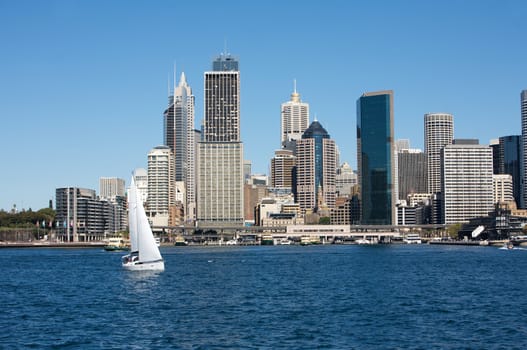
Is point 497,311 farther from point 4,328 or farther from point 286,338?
point 4,328

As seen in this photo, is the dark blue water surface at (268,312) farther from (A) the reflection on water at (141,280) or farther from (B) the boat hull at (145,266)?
(B) the boat hull at (145,266)

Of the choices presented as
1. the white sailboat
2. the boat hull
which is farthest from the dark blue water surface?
the boat hull

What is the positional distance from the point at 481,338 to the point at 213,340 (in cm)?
1674

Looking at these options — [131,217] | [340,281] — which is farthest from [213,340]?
[131,217]

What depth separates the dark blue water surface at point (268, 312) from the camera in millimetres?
50812

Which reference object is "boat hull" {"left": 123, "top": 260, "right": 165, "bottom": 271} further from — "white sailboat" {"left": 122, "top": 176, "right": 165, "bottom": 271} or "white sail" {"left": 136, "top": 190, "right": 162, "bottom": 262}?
"white sail" {"left": 136, "top": 190, "right": 162, "bottom": 262}

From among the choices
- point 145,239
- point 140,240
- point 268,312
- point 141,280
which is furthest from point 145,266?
point 268,312

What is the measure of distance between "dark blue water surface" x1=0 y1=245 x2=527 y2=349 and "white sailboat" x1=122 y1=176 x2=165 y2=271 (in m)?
10.3

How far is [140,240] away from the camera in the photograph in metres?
113

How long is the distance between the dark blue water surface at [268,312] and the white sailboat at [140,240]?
10.3m

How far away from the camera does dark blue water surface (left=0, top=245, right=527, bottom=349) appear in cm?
5081

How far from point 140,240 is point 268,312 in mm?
51656

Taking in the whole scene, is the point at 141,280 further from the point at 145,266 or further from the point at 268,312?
the point at 268,312

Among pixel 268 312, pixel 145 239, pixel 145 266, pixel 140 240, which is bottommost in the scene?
pixel 145 266
